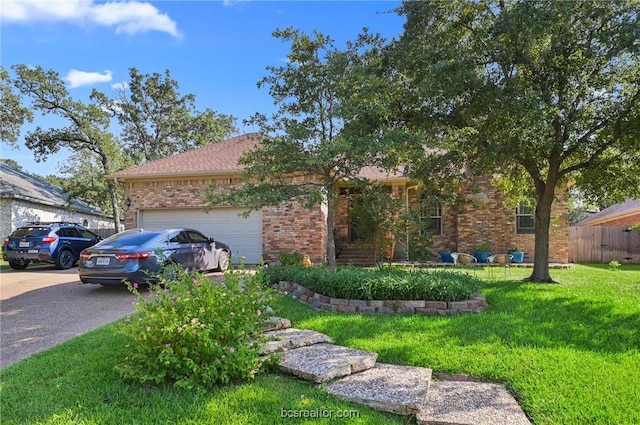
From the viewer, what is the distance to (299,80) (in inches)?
309

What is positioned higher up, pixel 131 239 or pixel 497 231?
pixel 497 231

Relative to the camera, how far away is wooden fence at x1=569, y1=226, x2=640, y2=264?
→ 1673 cm

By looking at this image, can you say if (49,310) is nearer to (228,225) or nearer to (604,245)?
(228,225)

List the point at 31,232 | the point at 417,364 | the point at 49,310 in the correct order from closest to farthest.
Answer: the point at 417,364, the point at 49,310, the point at 31,232

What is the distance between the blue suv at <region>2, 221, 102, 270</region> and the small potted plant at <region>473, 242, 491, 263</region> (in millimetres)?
13899

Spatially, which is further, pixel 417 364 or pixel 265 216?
pixel 265 216

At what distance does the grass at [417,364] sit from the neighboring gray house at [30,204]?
17273mm

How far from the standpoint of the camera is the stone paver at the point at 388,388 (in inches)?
123

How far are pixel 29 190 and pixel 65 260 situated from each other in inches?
399

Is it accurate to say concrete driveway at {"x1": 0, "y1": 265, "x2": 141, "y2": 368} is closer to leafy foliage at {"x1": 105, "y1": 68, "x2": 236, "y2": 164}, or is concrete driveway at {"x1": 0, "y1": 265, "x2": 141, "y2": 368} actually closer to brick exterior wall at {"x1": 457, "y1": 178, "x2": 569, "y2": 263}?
brick exterior wall at {"x1": 457, "y1": 178, "x2": 569, "y2": 263}

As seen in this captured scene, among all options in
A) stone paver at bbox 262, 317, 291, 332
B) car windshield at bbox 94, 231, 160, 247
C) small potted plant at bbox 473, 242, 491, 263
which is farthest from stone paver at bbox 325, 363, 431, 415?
small potted plant at bbox 473, 242, 491, 263

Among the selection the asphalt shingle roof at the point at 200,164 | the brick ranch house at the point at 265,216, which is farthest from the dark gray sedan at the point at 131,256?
the asphalt shingle roof at the point at 200,164

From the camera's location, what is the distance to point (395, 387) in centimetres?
339

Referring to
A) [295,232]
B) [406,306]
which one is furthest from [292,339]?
[295,232]
